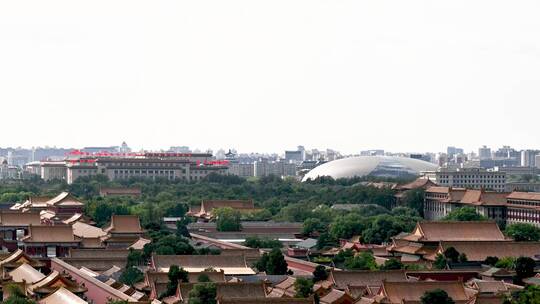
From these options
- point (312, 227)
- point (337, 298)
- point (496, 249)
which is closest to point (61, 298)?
point (337, 298)

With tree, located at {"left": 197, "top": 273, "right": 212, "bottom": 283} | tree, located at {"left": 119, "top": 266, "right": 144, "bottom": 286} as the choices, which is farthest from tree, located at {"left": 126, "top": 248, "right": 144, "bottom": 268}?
tree, located at {"left": 197, "top": 273, "right": 212, "bottom": 283}

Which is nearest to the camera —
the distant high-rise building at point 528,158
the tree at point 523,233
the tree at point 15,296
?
the tree at point 15,296

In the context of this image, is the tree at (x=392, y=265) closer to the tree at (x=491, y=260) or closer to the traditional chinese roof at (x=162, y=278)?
the tree at (x=491, y=260)

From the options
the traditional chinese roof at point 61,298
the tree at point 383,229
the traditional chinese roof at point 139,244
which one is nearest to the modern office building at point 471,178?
the tree at point 383,229

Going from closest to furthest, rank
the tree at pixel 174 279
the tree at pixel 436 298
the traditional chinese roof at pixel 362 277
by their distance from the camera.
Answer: the tree at pixel 436 298 → the tree at pixel 174 279 → the traditional chinese roof at pixel 362 277

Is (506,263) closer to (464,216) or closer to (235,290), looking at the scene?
(235,290)

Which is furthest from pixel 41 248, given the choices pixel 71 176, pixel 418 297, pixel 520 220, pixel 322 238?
pixel 71 176
